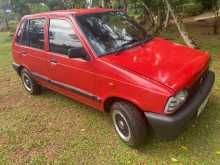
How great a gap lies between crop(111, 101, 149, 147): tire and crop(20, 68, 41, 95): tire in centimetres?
261

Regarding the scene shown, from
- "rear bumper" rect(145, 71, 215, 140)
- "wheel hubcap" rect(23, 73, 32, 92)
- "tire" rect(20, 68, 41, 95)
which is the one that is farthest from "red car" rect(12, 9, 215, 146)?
"wheel hubcap" rect(23, 73, 32, 92)

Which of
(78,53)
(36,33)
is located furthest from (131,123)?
(36,33)

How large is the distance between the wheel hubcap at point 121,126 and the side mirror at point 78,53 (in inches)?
35.4

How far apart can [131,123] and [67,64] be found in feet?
4.94

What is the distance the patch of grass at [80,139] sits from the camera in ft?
11.5

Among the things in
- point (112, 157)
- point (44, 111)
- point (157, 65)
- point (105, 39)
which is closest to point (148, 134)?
point (112, 157)

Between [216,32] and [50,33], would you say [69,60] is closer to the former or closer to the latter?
[50,33]

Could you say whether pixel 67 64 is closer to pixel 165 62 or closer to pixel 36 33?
pixel 36 33

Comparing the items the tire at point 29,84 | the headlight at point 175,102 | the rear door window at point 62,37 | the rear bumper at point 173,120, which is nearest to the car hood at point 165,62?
the headlight at point 175,102

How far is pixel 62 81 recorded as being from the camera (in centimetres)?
452

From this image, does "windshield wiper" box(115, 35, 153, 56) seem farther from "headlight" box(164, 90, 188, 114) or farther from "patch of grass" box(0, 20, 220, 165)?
"patch of grass" box(0, 20, 220, 165)

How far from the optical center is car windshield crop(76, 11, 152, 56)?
3.86 meters

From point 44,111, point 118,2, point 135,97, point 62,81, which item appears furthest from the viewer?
point 118,2

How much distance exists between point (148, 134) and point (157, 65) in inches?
37.5
